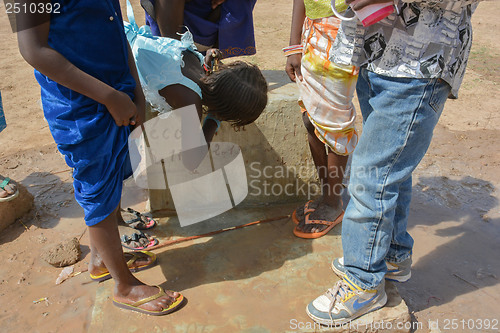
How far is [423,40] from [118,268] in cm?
158

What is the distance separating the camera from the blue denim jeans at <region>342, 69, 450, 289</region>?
156 cm

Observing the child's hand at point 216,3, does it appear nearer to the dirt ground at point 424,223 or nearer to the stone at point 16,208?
the dirt ground at point 424,223

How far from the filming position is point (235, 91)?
207cm

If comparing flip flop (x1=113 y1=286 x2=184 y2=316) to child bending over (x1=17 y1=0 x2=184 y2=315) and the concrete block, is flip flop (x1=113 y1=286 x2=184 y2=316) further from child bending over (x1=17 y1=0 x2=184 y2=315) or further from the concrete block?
the concrete block

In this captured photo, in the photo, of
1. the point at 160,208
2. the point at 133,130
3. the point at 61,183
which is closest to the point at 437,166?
the point at 160,208

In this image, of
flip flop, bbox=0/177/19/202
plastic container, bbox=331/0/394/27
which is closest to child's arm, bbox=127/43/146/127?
plastic container, bbox=331/0/394/27

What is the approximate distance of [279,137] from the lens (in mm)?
2756

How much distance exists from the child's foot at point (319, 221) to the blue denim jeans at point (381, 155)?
0.60 m

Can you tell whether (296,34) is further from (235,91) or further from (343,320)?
(343,320)

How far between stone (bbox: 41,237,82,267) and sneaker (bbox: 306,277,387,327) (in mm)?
1371

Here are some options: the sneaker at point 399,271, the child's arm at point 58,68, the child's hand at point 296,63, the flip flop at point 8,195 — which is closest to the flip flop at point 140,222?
the flip flop at point 8,195

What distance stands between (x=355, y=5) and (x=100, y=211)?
51.1 inches

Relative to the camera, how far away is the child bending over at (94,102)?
5.00ft

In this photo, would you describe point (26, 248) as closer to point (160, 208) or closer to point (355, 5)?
point (160, 208)
